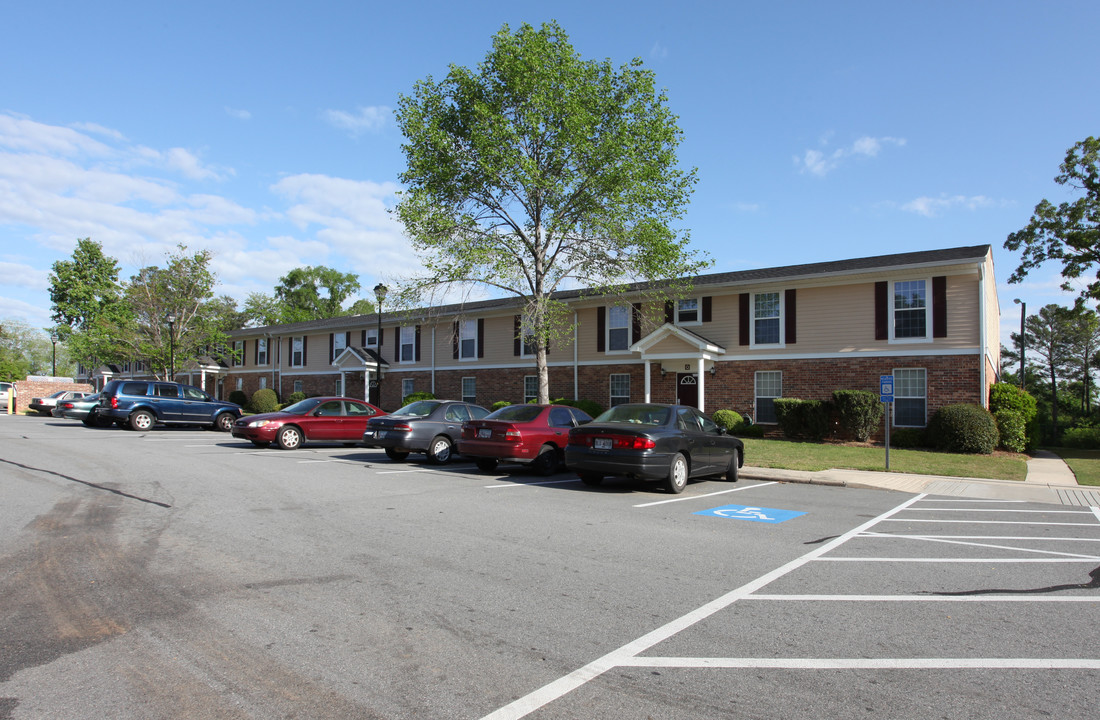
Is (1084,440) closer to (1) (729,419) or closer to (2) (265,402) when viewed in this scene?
(1) (729,419)

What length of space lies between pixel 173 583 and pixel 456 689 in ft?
10.0

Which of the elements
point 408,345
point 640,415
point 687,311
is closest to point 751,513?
point 640,415

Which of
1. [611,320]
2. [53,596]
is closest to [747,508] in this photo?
[53,596]

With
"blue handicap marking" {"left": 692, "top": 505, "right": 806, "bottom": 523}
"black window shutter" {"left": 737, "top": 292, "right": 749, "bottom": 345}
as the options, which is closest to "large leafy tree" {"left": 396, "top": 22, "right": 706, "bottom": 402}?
"black window shutter" {"left": 737, "top": 292, "right": 749, "bottom": 345}

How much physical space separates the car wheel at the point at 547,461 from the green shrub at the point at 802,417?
1104cm

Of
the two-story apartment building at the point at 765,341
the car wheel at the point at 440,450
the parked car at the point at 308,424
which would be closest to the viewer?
the car wheel at the point at 440,450

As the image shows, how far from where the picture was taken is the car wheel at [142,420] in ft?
77.5

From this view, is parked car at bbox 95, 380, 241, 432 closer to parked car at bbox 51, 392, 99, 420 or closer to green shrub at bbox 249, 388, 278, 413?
parked car at bbox 51, 392, 99, 420

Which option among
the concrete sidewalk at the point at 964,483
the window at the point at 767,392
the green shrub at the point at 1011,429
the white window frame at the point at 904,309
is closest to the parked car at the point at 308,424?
the concrete sidewalk at the point at 964,483

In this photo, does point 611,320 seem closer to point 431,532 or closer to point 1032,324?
point 431,532

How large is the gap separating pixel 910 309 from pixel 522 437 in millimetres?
14453

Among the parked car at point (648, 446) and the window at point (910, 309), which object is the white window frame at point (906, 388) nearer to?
the window at point (910, 309)

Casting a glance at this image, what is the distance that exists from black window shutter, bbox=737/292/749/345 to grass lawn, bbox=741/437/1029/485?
16.1 ft

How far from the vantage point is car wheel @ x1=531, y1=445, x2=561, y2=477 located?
12984mm
